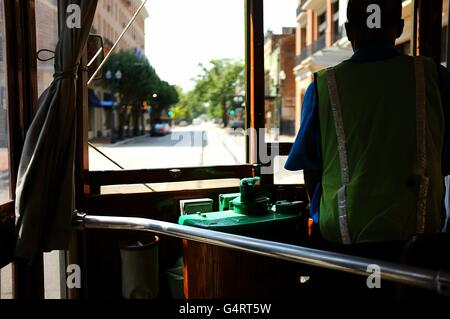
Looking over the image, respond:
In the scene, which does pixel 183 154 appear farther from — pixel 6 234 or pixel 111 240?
pixel 6 234

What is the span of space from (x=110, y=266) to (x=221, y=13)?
2201 mm

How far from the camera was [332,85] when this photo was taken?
58.5 inches

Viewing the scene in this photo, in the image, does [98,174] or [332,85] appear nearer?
[332,85]

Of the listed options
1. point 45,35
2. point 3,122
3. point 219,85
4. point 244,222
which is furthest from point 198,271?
point 219,85

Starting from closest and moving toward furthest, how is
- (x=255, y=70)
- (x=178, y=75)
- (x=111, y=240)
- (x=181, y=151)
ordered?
(x=111, y=240), (x=255, y=70), (x=178, y=75), (x=181, y=151)

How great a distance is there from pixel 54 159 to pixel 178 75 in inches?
60.8

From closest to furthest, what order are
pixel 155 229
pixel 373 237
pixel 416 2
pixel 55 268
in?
1. pixel 373 237
2. pixel 155 229
3. pixel 55 268
4. pixel 416 2

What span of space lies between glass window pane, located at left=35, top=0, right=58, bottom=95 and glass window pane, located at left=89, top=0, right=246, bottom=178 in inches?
17.4

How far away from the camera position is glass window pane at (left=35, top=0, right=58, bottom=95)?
2.59 m

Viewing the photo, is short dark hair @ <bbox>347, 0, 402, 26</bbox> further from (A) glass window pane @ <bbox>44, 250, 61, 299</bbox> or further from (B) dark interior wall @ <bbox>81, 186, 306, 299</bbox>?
(A) glass window pane @ <bbox>44, 250, 61, 299</bbox>

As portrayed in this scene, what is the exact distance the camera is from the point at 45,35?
2650mm
